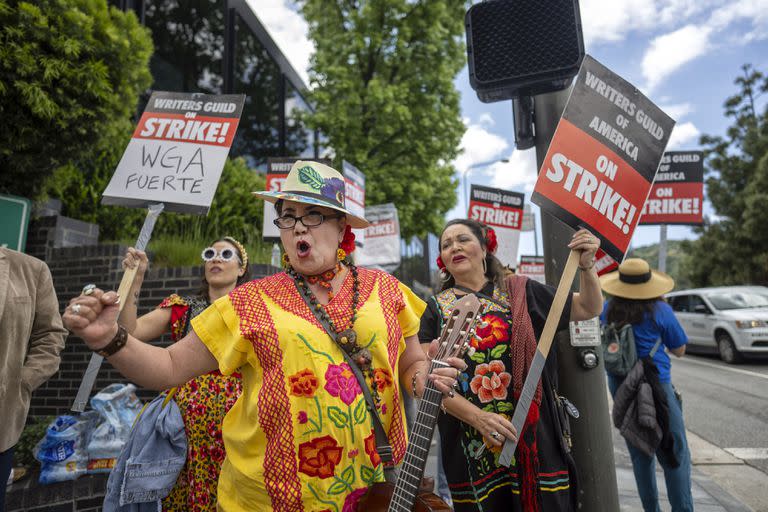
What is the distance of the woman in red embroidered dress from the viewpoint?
2.31m

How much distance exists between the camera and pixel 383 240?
890 centimetres

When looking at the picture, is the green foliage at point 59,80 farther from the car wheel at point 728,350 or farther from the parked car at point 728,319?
the car wheel at point 728,350

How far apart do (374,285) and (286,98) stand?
15708 millimetres

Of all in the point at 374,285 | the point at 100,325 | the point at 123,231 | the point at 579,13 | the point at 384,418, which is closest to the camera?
the point at 100,325

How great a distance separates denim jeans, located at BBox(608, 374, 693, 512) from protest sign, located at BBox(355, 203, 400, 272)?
551cm

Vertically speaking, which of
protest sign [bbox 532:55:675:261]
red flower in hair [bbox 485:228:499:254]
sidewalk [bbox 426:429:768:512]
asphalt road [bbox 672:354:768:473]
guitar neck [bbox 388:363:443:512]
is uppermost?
protest sign [bbox 532:55:675:261]

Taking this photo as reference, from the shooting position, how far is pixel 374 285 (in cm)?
215

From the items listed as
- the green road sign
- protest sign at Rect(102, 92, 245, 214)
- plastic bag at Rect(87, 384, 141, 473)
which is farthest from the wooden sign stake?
the green road sign

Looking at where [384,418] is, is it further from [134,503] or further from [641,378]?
[641,378]

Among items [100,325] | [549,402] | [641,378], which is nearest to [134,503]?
[100,325]

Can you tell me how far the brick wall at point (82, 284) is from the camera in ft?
17.6

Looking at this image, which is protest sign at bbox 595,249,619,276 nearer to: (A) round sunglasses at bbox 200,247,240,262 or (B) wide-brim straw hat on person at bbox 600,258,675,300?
(B) wide-brim straw hat on person at bbox 600,258,675,300

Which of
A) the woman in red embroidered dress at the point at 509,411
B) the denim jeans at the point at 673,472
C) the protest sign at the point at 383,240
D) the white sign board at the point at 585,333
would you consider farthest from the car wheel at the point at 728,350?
the woman in red embroidered dress at the point at 509,411

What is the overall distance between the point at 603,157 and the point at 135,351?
2.02m
